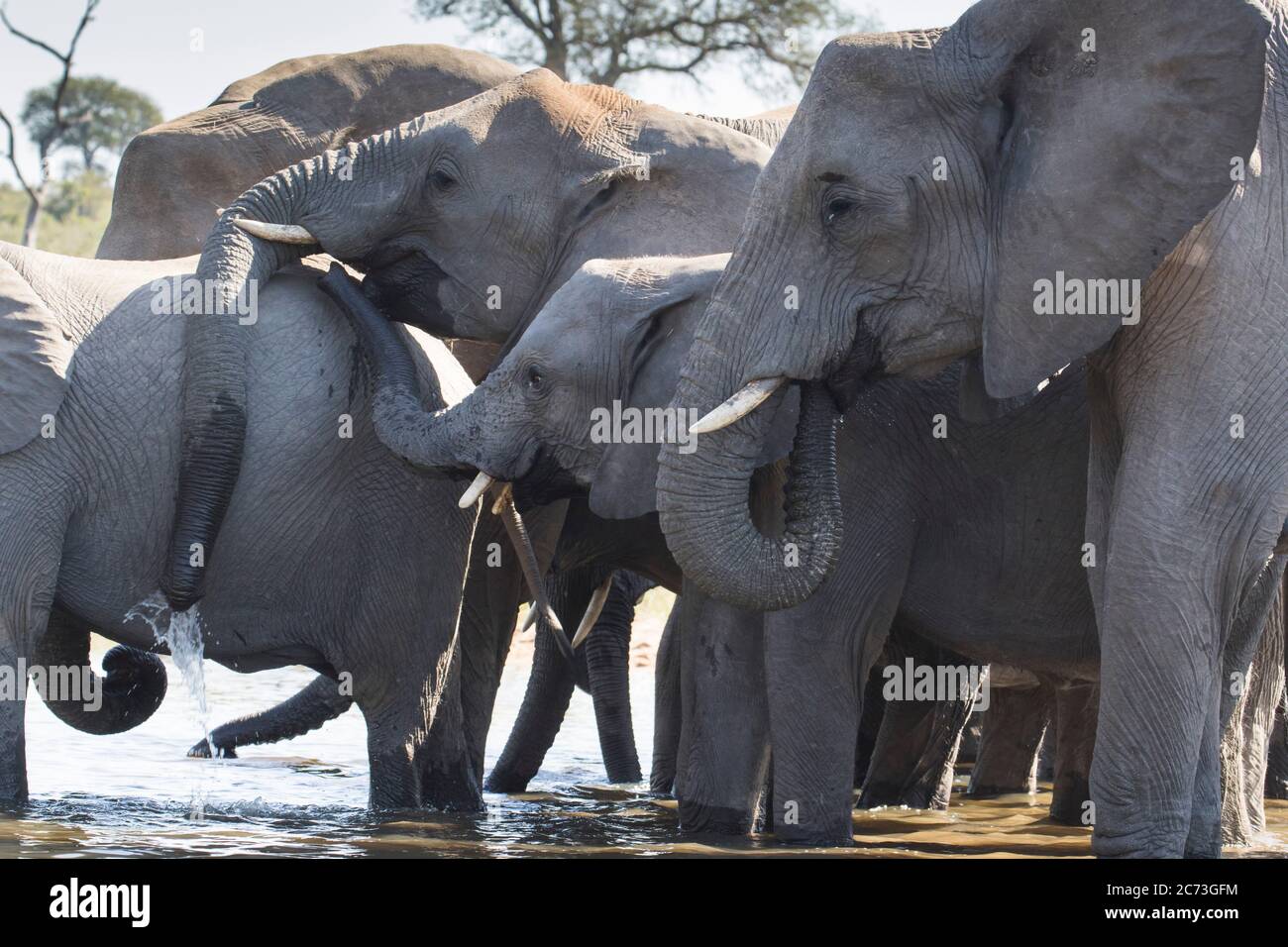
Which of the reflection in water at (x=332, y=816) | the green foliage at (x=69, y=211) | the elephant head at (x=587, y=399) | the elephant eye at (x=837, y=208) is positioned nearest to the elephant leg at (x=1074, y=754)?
the reflection in water at (x=332, y=816)

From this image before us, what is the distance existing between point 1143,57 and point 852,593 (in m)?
1.83

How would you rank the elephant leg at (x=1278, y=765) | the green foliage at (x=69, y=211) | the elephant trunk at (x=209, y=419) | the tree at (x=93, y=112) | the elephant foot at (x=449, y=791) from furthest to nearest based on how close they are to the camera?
the tree at (x=93, y=112), the green foliage at (x=69, y=211), the elephant leg at (x=1278, y=765), the elephant foot at (x=449, y=791), the elephant trunk at (x=209, y=419)

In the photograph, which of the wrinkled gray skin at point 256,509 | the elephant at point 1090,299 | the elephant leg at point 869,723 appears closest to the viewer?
the elephant at point 1090,299

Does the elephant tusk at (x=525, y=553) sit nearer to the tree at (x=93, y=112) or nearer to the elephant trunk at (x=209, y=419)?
the elephant trunk at (x=209, y=419)

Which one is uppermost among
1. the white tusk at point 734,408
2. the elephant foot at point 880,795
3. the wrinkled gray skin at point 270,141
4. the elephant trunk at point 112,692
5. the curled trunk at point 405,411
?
the wrinkled gray skin at point 270,141

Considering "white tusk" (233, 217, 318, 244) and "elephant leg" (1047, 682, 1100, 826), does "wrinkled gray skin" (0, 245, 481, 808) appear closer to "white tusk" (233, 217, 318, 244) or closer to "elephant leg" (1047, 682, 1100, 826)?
"white tusk" (233, 217, 318, 244)

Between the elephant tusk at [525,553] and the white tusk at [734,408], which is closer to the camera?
the white tusk at [734,408]

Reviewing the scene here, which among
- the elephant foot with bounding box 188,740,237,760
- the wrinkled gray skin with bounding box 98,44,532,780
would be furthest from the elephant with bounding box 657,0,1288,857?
the elephant foot with bounding box 188,740,237,760

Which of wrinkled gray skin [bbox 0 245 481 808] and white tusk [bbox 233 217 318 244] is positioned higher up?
white tusk [bbox 233 217 318 244]

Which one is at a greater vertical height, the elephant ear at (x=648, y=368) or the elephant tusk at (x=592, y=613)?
the elephant ear at (x=648, y=368)

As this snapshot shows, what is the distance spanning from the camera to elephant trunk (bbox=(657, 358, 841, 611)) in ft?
19.0

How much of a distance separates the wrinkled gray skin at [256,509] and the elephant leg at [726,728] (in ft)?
3.07

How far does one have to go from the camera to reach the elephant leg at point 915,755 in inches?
313

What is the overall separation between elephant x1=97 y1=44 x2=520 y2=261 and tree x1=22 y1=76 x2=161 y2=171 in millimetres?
27906
